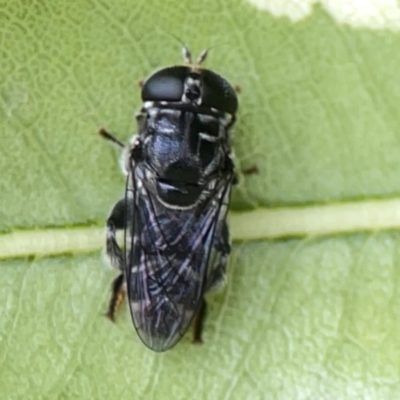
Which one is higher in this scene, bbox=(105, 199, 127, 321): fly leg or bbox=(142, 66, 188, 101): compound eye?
bbox=(142, 66, 188, 101): compound eye

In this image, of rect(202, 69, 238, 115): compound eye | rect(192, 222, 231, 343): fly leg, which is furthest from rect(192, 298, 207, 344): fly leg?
rect(202, 69, 238, 115): compound eye

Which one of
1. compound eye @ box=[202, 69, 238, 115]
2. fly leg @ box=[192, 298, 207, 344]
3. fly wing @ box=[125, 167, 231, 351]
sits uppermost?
compound eye @ box=[202, 69, 238, 115]

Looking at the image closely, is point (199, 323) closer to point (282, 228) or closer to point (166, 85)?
point (282, 228)

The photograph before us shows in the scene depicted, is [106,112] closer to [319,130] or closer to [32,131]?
[32,131]

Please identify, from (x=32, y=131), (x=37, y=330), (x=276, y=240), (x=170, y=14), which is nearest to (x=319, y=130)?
(x=276, y=240)

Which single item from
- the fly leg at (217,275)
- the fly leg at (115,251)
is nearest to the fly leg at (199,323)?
the fly leg at (217,275)

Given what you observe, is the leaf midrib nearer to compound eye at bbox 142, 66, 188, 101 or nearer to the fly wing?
the fly wing
